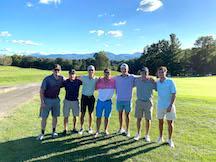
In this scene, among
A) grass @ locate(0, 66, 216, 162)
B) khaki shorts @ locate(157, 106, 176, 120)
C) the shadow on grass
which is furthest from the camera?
khaki shorts @ locate(157, 106, 176, 120)

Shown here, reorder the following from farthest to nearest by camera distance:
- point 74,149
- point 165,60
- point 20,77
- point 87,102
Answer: point 165,60
point 20,77
point 87,102
point 74,149

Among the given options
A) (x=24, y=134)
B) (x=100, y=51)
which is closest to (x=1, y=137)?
(x=24, y=134)

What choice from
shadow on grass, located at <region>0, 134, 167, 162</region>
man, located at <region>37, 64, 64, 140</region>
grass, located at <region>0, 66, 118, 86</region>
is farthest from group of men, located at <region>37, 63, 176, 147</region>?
grass, located at <region>0, 66, 118, 86</region>

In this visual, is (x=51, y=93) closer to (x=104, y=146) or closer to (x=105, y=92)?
(x=105, y=92)

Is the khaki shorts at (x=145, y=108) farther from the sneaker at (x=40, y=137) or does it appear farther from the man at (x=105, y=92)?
the sneaker at (x=40, y=137)

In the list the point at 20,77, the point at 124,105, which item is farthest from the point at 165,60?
the point at 124,105

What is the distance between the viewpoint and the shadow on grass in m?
8.46

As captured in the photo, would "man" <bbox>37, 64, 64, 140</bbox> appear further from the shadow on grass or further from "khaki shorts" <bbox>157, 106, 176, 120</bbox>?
"khaki shorts" <bbox>157, 106, 176, 120</bbox>

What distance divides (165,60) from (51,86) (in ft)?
268

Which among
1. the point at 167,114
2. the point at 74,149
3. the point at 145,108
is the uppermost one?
the point at 145,108

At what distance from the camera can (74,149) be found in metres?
9.16

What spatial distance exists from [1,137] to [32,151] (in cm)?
179

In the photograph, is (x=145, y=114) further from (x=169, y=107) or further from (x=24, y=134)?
(x=24, y=134)

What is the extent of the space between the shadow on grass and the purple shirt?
124 centimetres
